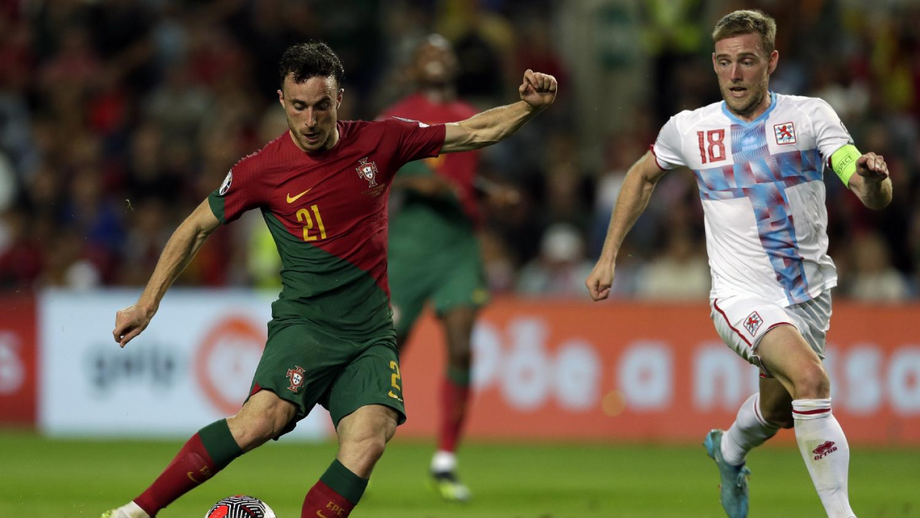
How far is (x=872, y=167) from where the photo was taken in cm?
608

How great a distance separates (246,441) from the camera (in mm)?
6289

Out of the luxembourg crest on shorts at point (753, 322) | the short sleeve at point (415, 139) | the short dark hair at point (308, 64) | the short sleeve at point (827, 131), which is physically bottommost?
the luxembourg crest on shorts at point (753, 322)

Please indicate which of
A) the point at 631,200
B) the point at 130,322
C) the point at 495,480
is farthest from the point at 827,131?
the point at 495,480

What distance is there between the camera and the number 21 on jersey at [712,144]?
6941 millimetres

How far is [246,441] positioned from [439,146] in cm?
166

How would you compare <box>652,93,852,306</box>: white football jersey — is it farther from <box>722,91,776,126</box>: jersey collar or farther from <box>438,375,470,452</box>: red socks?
<box>438,375,470,452</box>: red socks

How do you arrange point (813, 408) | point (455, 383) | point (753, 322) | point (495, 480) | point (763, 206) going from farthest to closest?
1. point (495, 480)
2. point (455, 383)
3. point (763, 206)
4. point (753, 322)
5. point (813, 408)

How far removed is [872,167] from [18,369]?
33.2ft

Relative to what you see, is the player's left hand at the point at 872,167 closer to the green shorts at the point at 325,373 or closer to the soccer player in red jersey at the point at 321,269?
the soccer player in red jersey at the point at 321,269

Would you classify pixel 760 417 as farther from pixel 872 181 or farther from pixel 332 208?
pixel 332 208

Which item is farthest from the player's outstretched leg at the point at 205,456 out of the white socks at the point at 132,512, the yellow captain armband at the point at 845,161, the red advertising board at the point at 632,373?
the red advertising board at the point at 632,373

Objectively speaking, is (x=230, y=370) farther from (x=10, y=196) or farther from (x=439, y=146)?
(x=439, y=146)

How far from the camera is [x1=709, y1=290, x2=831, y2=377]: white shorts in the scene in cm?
673

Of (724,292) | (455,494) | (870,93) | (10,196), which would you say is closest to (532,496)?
(455,494)
